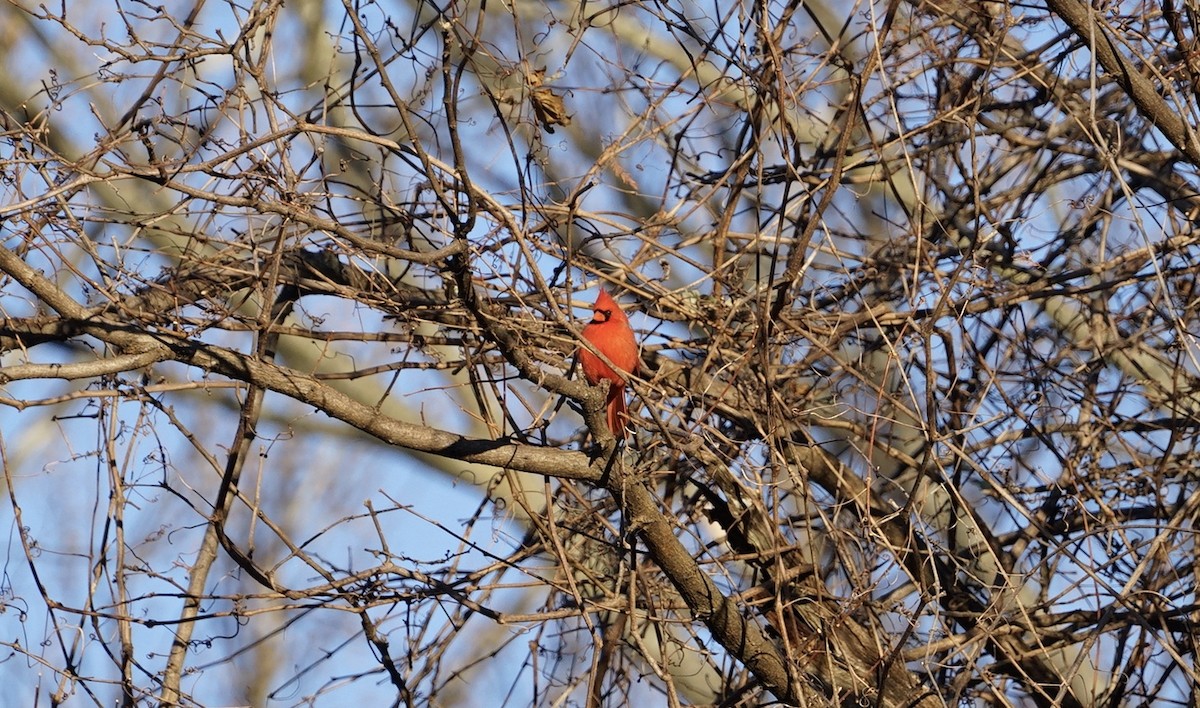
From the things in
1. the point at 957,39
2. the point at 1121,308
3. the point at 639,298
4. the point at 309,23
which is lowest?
the point at 1121,308

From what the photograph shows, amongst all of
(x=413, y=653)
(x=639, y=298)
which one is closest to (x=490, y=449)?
(x=413, y=653)

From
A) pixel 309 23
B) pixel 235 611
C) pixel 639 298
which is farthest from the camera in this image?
pixel 309 23

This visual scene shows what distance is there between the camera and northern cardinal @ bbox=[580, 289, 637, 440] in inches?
138

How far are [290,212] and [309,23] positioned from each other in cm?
447

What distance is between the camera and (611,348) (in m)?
3.60

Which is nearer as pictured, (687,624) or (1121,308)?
(687,624)

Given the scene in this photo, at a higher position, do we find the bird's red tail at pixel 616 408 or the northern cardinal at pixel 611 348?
the northern cardinal at pixel 611 348

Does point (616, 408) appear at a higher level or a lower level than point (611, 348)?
lower

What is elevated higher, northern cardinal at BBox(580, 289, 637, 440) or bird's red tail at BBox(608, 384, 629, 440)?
northern cardinal at BBox(580, 289, 637, 440)

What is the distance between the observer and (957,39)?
424cm

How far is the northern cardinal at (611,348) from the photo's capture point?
3.52 metres

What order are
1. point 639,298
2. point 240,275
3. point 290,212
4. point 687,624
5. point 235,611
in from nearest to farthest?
point 290,212 → point 235,611 → point 687,624 → point 240,275 → point 639,298

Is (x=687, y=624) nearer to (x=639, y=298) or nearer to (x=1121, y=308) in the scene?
(x=639, y=298)

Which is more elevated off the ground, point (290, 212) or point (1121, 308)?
point (1121, 308)
